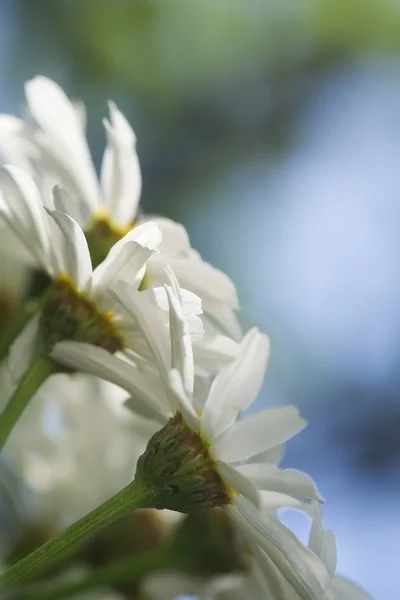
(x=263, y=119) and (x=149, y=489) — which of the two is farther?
(x=263, y=119)

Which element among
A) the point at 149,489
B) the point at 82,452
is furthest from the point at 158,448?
the point at 82,452

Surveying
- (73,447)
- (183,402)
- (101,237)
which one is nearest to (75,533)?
(183,402)

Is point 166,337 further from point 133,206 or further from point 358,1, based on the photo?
point 358,1

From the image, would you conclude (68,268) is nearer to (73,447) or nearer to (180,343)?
(180,343)

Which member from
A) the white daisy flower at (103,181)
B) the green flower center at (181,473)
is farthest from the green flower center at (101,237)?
the green flower center at (181,473)

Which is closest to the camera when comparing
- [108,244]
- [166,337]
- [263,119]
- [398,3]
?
[166,337]

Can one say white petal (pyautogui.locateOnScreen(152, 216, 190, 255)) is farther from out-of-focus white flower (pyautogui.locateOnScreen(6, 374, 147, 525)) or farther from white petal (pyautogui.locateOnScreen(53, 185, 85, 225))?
out-of-focus white flower (pyautogui.locateOnScreen(6, 374, 147, 525))
